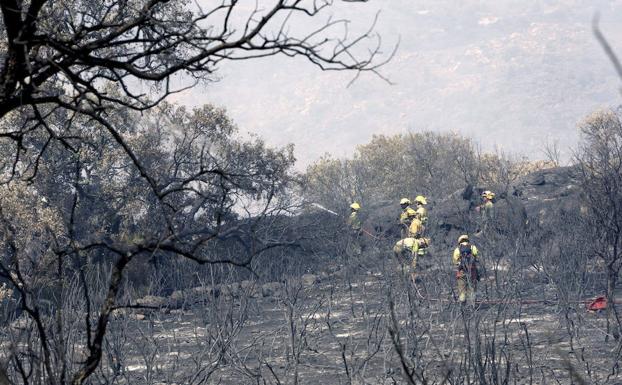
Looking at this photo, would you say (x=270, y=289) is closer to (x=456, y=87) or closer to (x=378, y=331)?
(x=378, y=331)

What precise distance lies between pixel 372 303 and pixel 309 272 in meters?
6.13

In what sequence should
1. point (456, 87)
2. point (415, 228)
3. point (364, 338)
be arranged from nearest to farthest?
point (364, 338) < point (415, 228) < point (456, 87)

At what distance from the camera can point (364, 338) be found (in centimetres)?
1357

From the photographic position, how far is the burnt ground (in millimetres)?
8766

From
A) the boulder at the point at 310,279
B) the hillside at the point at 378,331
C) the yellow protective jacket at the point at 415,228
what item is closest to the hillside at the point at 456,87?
the boulder at the point at 310,279

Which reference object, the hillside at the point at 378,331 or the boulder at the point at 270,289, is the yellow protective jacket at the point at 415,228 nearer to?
the hillside at the point at 378,331

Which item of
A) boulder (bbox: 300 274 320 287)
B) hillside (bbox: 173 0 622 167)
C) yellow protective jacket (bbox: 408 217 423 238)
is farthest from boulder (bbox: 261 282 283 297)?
hillside (bbox: 173 0 622 167)

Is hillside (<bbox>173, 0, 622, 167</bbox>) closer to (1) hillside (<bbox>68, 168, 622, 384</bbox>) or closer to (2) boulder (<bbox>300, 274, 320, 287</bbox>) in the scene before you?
(2) boulder (<bbox>300, 274, 320, 287</bbox>)

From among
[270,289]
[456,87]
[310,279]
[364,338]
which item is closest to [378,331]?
[364,338]

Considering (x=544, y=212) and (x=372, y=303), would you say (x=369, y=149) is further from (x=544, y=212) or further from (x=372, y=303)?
(x=372, y=303)

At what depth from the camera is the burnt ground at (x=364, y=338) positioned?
877 cm

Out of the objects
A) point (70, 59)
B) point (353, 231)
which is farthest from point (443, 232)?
point (70, 59)

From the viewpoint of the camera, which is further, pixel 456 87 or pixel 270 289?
pixel 456 87

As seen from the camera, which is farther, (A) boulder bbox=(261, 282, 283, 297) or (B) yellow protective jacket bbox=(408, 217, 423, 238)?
(A) boulder bbox=(261, 282, 283, 297)
